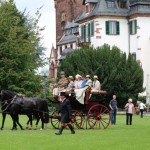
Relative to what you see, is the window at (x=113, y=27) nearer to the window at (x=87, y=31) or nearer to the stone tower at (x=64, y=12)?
the window at (x=87, y=31)

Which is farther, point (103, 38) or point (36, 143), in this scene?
point (103, 38)

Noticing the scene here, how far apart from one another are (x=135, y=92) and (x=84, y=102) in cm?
3303

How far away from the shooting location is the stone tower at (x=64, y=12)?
8919 centimetres

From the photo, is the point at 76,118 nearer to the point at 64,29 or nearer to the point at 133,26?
the point at 133,26

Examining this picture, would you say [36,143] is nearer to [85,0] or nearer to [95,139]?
[95,139]

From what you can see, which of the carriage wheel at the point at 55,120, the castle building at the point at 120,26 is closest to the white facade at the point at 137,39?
the castle building at the point at 120,26

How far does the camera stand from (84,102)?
2800 cm

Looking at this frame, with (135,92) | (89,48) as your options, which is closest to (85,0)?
(89,48)

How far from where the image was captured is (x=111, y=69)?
194 feet

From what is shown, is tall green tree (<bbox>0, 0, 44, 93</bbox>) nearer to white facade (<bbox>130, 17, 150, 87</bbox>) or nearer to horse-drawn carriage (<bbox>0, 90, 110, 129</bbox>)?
white facade (<bbox>130, 17, 150, 87</bbox>)

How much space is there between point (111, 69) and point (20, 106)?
105 ft

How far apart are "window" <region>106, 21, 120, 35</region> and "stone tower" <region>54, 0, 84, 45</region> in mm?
19622

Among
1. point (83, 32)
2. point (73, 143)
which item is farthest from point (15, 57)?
point (73, 143)

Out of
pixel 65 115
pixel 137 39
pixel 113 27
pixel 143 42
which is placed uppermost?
pixel 113 27
